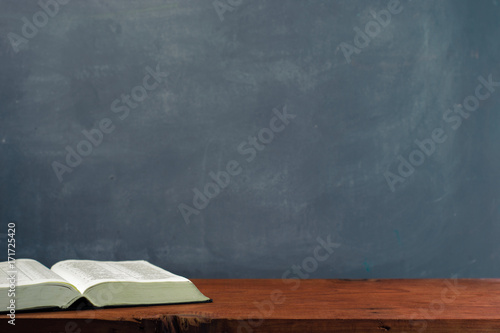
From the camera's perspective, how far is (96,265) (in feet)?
3.25

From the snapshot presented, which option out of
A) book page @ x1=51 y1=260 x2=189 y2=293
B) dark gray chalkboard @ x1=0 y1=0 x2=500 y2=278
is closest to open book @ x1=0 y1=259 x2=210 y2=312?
book page @ x1=51 y1=260 x2=189 y2=293

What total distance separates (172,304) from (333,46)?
2.77ft

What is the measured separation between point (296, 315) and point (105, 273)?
37 centimetres

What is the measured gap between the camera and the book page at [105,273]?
0.82 metres

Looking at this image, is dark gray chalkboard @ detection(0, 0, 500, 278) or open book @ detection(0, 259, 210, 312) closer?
open book @ detection(0, 259, 210, 312)

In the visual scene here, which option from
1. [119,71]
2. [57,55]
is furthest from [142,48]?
[57,55]

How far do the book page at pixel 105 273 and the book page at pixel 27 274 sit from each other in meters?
0.04

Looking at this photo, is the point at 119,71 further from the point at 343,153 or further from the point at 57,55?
the point at 343,153

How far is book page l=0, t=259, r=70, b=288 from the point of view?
2.48 ft

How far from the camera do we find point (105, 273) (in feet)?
2.84

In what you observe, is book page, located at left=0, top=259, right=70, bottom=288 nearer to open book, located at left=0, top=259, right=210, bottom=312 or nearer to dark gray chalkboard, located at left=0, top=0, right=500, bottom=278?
open book, located at left=0, top=259, right=210, bottom=312

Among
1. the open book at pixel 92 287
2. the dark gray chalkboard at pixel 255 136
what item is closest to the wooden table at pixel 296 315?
the open book at pixel 92 287

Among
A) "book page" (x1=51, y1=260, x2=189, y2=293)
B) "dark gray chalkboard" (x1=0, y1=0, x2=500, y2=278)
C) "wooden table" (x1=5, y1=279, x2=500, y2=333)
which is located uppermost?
"dark gray chalkboard" (x1=0, y1=0, x2=500, y2=278)

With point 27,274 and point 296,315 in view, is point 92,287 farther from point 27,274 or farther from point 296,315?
point 296,315
